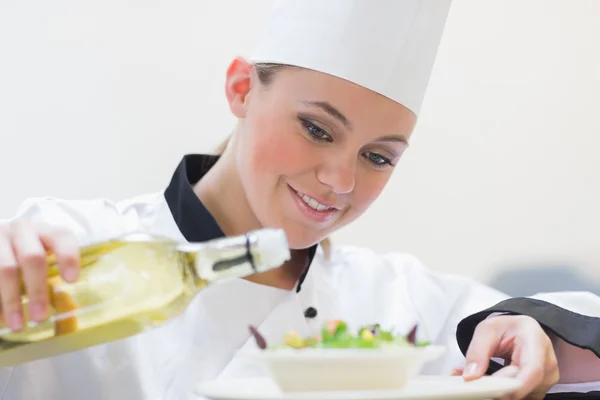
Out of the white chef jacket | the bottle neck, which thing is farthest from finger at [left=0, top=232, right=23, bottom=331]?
the white chef jacket

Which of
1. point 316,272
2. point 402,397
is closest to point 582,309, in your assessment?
point 316,272

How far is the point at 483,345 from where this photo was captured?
0.76 m

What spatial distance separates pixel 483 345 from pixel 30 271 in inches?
18.3

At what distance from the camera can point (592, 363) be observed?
2.74 ft

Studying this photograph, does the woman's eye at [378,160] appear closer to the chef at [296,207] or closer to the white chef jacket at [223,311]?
the chef at [296,207]

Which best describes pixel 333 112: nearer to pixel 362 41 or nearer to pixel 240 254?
pixel 362 41

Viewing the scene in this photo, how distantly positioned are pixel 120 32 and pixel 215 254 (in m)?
1.13

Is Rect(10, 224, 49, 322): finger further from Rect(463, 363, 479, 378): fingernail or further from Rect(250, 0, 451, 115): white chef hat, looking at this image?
Rect(250, 0, 451, 115): white chef hat

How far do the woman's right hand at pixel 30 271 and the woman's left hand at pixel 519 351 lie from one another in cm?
38

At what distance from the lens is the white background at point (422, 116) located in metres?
1.49

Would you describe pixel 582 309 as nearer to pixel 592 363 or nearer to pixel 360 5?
pixel 592 363

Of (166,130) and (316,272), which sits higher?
(166,130)

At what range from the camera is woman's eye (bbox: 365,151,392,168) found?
3.18 feet

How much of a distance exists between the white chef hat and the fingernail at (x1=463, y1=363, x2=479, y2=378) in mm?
400
